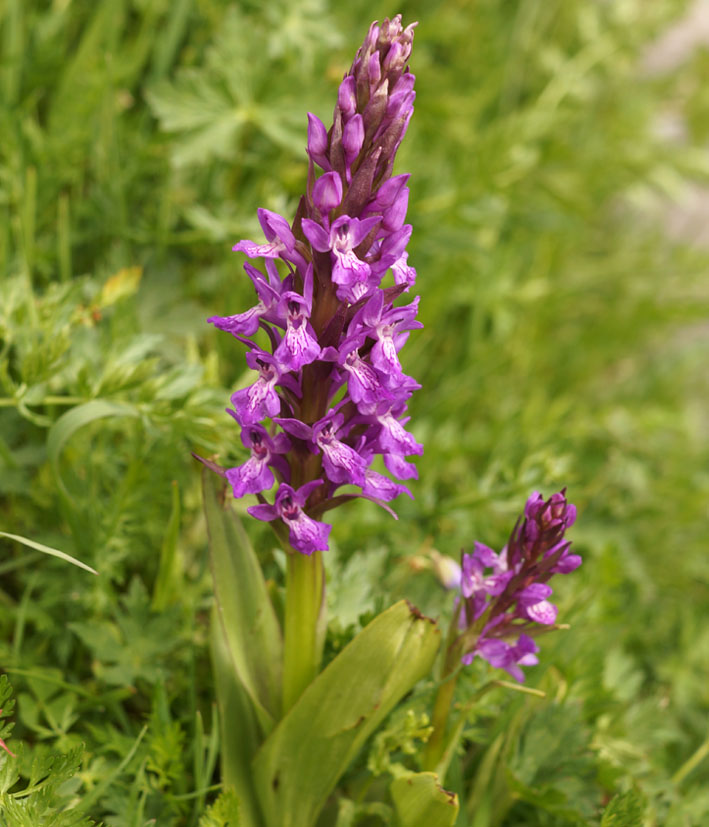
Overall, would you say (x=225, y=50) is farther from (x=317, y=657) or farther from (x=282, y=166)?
(x=317, y=657)

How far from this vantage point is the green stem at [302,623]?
160 cm

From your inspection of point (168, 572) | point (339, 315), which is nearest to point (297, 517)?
point (339, 315)

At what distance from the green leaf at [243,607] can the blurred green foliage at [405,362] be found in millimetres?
170

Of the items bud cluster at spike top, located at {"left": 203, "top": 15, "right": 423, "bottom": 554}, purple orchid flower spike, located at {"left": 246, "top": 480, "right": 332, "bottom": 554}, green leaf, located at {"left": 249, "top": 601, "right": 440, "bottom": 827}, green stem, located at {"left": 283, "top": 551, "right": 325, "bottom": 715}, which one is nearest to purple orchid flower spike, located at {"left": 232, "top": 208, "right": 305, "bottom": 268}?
bud cluster at spike top, located at {"left": 203, "top": 15, "right": 423, "bottom": 554}

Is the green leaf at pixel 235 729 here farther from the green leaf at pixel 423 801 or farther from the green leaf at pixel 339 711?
the green leaf at pixel 423 801

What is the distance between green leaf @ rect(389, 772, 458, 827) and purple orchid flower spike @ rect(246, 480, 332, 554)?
51cm

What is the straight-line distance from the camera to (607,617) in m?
2.39

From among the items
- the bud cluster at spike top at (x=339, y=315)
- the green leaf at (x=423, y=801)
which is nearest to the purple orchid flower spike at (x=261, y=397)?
the bud cluster at spike top at (x=339, y=315)

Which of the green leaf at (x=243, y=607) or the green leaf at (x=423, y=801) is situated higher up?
the green leaf at (x=243, y=607)

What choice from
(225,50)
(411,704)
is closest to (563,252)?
(225,50)

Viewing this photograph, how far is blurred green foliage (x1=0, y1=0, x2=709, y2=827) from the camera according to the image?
1.94 m

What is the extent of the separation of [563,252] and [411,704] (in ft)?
10.7

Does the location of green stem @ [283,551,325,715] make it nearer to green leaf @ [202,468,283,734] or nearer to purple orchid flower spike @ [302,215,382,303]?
green leaf @ [202,468,283,734]

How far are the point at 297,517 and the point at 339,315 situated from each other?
0.39m
